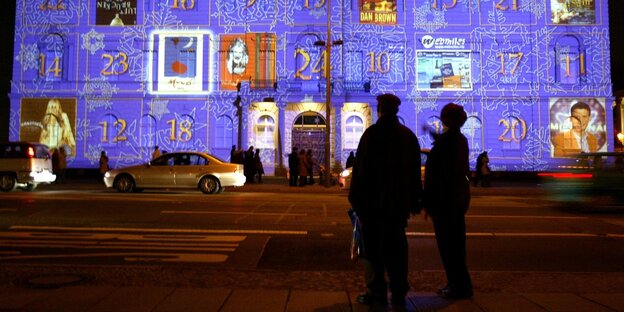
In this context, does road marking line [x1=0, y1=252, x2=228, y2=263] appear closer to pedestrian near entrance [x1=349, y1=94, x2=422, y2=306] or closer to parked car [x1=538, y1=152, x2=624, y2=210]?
pedestrian near entrance [x1=349, y1=94, x2=422, y2=306]

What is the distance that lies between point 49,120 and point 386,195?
3216 centimetres

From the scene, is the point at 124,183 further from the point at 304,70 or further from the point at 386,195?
the point at 304,70

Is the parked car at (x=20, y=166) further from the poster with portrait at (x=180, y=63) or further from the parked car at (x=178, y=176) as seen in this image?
the poster with portrait at (x=180, y=63)

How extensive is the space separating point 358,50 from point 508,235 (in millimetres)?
23712

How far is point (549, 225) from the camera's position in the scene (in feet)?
32.9

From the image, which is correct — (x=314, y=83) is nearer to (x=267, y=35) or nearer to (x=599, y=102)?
(x=267, y=35)

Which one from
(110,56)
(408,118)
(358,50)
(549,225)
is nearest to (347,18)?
(358,50)

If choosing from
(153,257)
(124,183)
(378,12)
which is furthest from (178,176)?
(378,12)

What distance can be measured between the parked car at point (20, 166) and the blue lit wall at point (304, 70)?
12.5 metres

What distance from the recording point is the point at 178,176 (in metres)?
18.0

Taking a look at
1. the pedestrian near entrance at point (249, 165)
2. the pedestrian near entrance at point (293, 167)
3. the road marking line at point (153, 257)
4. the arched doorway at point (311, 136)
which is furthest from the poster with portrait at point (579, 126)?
the road marking line at point (153, 257)

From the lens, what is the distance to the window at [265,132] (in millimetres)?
31203

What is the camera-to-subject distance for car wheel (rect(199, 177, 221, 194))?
1801cm

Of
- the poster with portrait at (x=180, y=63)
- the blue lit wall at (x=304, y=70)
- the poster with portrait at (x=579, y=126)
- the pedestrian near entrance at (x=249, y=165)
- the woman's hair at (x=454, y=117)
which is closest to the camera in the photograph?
the woman's hair at (x=454, y=117)
